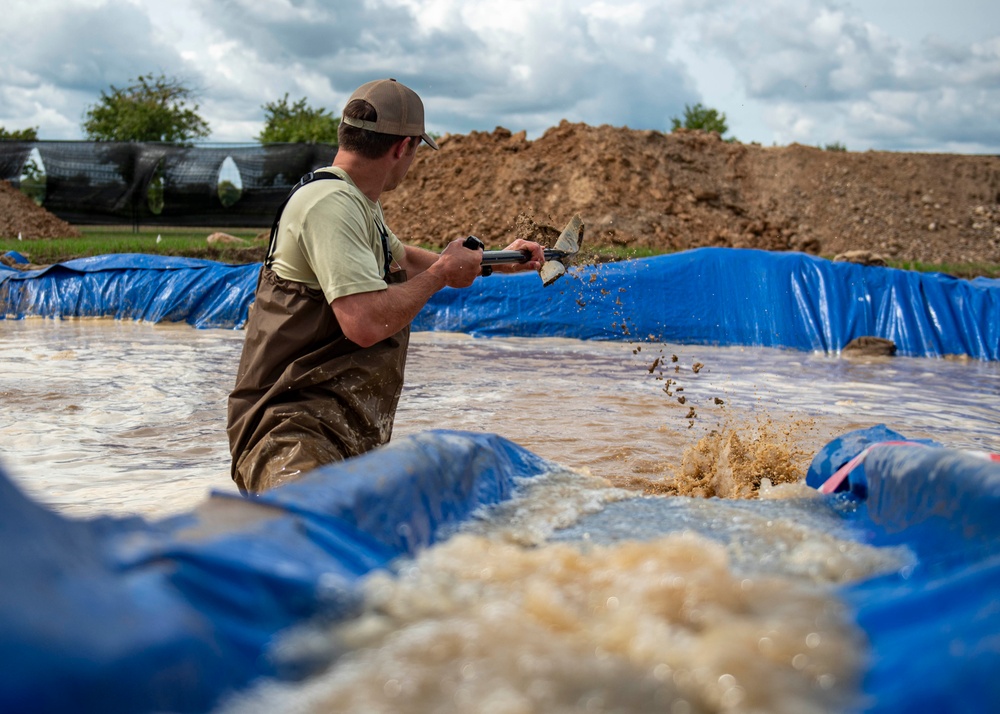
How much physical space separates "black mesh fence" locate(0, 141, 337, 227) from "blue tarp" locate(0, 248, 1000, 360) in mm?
10071

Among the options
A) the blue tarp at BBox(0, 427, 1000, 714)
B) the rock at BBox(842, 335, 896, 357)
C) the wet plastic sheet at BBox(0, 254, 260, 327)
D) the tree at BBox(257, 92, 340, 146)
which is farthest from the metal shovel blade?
the tree at BBox(257, 92, 340, 146)

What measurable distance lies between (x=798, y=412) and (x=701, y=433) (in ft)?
3.56

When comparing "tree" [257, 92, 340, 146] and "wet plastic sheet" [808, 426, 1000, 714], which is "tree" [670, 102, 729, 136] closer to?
"tree" [257, 92, 340, 146]

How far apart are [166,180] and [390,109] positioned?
20212 millimetres

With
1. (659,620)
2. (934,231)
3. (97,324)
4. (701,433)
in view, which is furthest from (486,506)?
(934,231)

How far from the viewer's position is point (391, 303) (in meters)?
2.54

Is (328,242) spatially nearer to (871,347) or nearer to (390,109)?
(390,109)

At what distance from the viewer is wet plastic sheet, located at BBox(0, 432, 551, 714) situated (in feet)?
3.06

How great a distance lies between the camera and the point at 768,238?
1845cm

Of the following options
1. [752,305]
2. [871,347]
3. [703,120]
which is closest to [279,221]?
[871,347]

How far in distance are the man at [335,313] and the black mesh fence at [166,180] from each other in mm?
18478

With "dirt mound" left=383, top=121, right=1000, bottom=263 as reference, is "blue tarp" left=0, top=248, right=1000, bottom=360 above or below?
below

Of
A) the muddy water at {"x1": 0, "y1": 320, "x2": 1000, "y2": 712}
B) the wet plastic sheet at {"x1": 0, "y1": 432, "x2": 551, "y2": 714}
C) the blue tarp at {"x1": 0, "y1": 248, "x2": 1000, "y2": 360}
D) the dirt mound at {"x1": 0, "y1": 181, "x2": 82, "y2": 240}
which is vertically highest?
the dirt mound at {"x1": 0, "y1": 181, "x2": 82, "y2": 240}

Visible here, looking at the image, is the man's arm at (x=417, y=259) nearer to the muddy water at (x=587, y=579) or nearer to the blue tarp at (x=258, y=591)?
the muddy water at (x=587, y=579)
